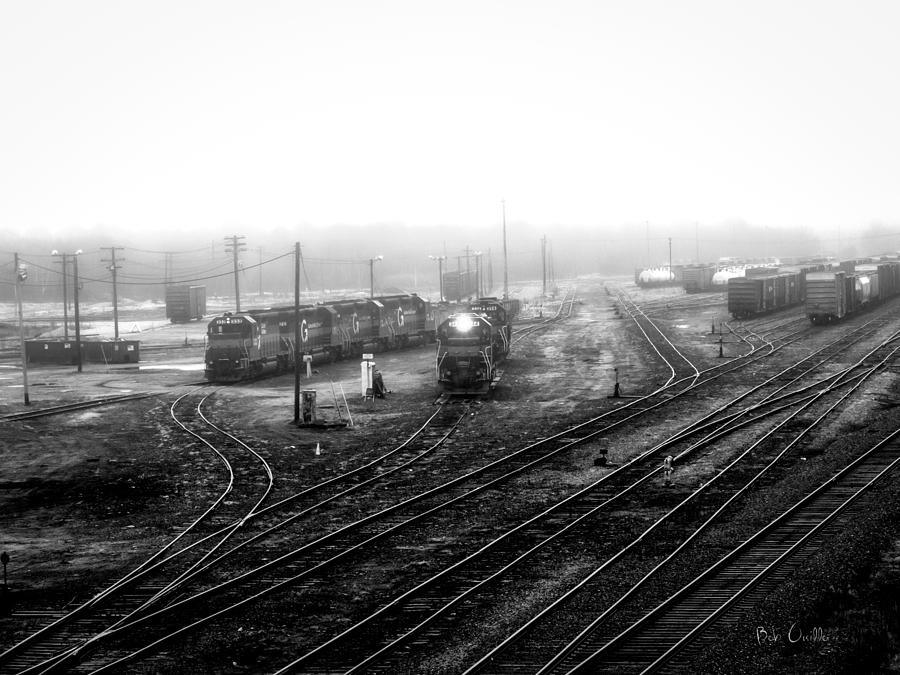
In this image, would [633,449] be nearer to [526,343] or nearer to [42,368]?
[526,343]

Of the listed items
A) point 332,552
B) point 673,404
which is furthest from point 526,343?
point 332,552

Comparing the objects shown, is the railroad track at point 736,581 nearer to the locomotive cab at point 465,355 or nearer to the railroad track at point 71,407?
the locomotive cab at point 465,355

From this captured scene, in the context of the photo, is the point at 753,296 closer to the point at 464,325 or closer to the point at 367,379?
the point at 464,325

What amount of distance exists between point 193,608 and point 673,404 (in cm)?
2323

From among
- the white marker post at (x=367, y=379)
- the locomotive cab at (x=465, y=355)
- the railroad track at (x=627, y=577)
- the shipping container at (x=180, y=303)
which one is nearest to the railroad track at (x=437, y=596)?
the railroad track at (x=627, y=577)

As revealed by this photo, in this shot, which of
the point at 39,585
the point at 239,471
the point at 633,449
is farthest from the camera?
the point at 633,449

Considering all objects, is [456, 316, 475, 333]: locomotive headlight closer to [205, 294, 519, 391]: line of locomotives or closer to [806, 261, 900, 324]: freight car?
[205, 294, 519, 391]: line of locomotives

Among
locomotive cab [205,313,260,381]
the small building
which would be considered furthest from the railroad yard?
the small building

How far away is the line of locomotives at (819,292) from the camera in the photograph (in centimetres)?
5966

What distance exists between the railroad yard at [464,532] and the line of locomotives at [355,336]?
2389mm

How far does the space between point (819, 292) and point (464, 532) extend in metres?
49.0

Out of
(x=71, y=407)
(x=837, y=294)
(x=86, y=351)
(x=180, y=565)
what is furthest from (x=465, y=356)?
(x=86, y=351)

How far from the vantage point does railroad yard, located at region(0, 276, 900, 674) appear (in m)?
13.0

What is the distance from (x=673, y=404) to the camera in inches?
1323
